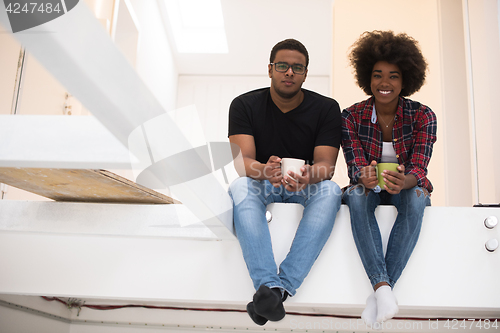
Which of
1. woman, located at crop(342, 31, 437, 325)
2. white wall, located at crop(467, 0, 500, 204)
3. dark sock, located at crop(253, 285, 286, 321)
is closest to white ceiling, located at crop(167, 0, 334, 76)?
white wall, located at crop(467, 0, 500, 204)

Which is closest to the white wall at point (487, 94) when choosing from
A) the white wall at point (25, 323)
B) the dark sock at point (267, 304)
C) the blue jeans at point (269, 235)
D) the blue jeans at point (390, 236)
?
the blue jeans at point (390, 236)

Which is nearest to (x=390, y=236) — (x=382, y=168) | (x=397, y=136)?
(x=382, y=168)

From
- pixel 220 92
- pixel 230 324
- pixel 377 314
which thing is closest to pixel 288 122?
pixel 377 314

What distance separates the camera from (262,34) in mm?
3818

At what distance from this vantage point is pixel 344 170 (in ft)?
9.14

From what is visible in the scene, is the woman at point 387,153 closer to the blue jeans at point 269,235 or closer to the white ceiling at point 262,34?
the blue jeans at point 269,235

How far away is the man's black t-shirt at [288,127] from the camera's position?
1.42m

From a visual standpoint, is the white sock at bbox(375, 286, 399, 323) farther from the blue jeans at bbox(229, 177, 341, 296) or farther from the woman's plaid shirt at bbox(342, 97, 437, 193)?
the woman's plaid shirt at bbox(342, 97, 437, 193)

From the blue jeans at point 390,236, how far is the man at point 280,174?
75 millimetres

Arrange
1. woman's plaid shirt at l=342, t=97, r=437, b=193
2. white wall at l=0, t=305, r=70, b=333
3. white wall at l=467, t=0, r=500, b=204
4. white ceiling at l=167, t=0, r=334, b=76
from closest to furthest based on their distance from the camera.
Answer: woman's plaid shirt at l=342, t=97, r=437, b=193, white wall at l=0, t=305, r=70, b=333, white wall at l=467, t=0, r=500, b=204, white ceiling at l=167, t=0, r=334, b=76

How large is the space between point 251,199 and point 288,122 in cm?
40

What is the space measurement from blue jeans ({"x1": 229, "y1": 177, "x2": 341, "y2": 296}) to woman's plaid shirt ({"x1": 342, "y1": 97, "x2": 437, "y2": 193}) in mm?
178

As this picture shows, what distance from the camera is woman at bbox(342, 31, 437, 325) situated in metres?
1.17

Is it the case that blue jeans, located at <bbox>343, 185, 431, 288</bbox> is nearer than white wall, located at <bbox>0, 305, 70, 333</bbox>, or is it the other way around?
blue jeans, located at <bbox>343, 185, 431, 288</bbox>
